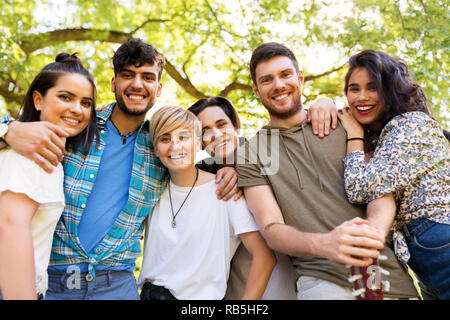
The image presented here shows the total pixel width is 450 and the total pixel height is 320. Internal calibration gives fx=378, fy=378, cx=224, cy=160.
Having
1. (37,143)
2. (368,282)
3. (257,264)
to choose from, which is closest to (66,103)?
(37,143)

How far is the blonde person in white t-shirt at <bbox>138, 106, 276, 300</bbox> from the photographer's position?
8.36 feet

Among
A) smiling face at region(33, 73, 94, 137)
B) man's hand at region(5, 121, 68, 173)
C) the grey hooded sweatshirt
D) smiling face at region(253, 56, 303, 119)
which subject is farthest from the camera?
smiling face at region(253, 56, 303, 119)

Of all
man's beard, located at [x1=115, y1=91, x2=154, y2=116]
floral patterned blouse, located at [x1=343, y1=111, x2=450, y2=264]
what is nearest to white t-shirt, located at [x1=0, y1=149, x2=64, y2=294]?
man's beard, located at [x1=115, y1=91, x2=154, y2=116]

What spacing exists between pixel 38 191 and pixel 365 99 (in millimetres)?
2193

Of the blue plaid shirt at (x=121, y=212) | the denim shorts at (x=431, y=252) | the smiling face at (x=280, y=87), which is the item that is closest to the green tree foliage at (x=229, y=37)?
the smiling face at (x=280, y=87)

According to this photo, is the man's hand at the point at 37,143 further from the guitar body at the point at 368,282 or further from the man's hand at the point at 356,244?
the guitar body at the point at 368,282

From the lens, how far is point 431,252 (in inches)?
89.2

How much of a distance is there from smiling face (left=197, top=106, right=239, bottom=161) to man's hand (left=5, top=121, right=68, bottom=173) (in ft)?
4.06

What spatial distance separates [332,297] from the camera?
2258mm

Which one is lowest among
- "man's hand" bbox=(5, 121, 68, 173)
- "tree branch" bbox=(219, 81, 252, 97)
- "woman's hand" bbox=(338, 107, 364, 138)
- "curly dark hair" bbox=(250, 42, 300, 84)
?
"man's hand" bbox=(5, 121, 68, 173)

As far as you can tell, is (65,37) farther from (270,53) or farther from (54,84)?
(270,53)

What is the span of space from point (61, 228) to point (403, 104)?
242cm

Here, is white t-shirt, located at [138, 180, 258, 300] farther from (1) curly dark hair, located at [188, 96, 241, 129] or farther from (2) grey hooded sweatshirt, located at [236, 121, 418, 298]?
(1) curly dark hair, located at [188, 96, 241, 129]

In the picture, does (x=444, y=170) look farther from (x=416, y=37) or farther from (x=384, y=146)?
(x=416, y=37)
